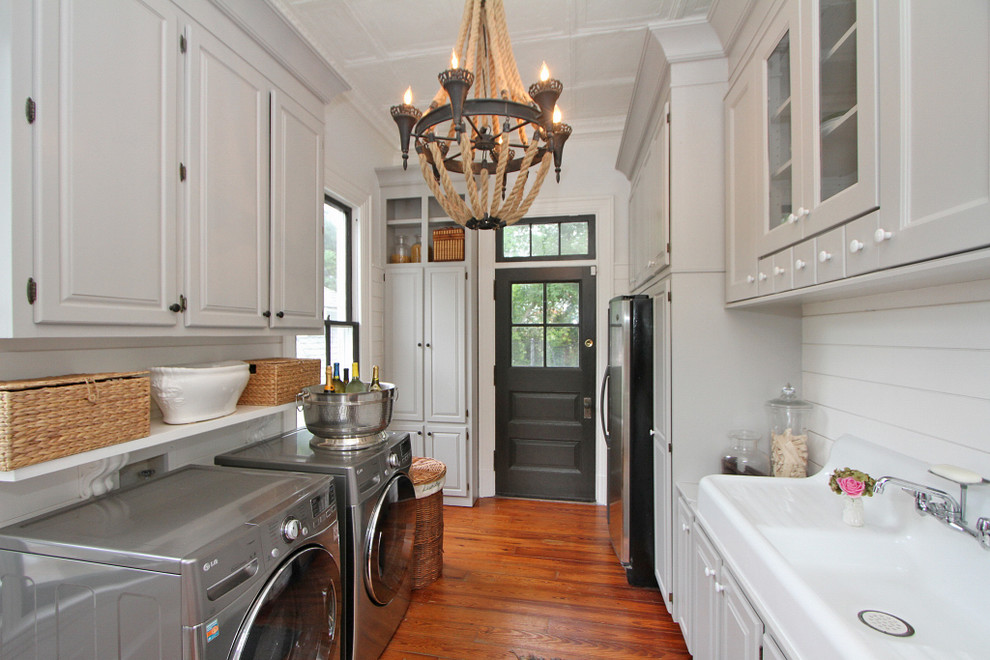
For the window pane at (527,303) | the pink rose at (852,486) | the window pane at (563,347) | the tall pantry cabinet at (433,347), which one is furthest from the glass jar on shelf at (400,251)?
the pink rose at (852,486)

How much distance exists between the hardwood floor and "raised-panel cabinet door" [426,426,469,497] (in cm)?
34

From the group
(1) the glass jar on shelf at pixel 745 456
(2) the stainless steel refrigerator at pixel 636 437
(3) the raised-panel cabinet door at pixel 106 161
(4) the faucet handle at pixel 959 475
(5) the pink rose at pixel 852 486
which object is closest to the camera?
(4) the faucet handle at pixel 959 475

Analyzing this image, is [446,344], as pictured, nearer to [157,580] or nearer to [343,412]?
[343,412]

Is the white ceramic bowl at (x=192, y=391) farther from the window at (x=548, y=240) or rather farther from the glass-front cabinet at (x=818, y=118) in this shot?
the window at (x=548, y=240)

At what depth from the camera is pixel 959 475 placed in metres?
0.97

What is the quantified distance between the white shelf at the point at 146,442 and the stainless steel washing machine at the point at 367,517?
19 centimetres


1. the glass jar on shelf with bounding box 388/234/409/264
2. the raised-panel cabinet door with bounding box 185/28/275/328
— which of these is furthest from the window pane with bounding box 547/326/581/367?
the raised-panel cabinet door with bounding box 185/28/275/328

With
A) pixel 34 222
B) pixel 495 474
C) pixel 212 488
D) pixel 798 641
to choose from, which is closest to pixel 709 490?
pixel 798 641

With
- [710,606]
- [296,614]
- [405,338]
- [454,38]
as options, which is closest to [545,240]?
[405,338]

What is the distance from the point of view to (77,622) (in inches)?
40.5

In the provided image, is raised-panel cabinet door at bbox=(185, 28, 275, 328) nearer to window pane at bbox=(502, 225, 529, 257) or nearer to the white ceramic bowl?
the white ceramic bowl

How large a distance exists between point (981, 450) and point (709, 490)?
2.07 ft

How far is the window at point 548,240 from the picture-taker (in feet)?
11.9

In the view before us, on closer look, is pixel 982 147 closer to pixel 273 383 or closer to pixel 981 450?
pixel 981 450
